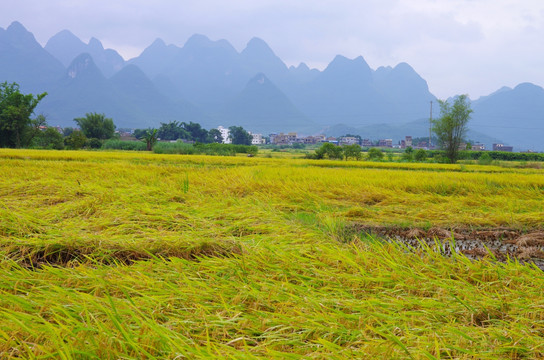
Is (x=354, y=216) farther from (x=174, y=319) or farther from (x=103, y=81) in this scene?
(x=103, y=81)

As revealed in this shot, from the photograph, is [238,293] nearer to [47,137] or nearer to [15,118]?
[15,118]

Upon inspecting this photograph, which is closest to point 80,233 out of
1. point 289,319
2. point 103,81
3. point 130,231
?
point 130,231

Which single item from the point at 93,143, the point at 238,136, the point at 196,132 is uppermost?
the point at 196,132

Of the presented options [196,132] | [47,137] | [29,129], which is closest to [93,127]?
[47,137]

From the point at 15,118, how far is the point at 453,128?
35191 millimetres

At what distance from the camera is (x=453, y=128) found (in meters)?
27.4

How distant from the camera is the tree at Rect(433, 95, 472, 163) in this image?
2727 cm

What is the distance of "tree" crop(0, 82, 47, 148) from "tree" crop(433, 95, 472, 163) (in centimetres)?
3256

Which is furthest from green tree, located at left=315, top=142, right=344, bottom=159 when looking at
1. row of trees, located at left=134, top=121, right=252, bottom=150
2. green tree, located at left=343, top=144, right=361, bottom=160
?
row of trees, located at left=134, top=121, right=252, bottom=150

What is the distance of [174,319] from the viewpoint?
4.99 feet

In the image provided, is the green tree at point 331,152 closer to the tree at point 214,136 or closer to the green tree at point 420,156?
the green tree at point 420,156

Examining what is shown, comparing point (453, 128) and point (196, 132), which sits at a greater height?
point (196, 132)

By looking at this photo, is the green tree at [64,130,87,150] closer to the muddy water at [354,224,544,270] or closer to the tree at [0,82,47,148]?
A: the tree at [0,82,47,148]

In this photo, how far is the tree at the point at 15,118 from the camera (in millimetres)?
29156
